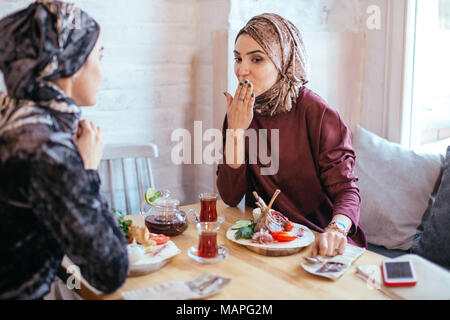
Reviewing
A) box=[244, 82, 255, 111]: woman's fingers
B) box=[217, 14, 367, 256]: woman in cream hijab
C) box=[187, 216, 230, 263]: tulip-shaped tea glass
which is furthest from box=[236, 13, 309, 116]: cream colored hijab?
box=[187, 216, 230, 263]: tulip-shaped tea glass

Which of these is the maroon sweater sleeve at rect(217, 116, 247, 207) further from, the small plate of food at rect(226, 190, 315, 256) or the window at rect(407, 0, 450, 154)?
the window at rect(407, 0, 450, 154)

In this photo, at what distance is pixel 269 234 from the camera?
1389 mm

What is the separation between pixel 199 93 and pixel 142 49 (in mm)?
375

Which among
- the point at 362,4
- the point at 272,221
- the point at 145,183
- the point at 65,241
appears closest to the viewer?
the point at 65,241

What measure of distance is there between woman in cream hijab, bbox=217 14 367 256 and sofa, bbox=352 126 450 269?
0.41 metres

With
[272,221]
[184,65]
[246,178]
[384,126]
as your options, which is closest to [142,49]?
[184,65]

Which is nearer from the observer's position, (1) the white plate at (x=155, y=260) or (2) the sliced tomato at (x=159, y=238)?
(1) the white plate at (x=155, y=260)

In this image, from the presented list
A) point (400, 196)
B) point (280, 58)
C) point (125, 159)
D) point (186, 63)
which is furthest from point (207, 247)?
point (186, 63)

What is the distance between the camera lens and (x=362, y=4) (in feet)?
8.24

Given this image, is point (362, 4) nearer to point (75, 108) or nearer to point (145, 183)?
point (145, 183)

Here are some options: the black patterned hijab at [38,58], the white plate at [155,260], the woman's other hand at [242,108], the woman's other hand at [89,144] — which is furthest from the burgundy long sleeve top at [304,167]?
the black patterned hijab at [38,58]

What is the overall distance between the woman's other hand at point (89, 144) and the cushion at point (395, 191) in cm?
141

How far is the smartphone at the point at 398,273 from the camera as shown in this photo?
3.65ft

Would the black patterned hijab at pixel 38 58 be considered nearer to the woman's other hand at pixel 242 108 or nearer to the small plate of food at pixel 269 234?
the small plate of food at pixel 269 234
